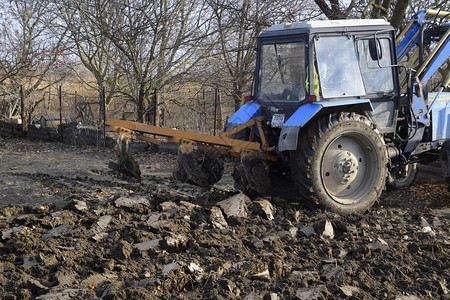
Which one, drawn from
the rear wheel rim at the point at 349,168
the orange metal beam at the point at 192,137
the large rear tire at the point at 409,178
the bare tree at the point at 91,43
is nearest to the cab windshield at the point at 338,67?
the rear wheel rim at the point at 349,168

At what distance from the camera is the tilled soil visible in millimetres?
3748

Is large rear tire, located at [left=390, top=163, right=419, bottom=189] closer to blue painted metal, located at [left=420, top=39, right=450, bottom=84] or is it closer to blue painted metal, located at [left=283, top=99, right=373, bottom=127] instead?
blue painted metal, located at [left=420, top=39, right=450, bottom=84]

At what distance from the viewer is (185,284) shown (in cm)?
384

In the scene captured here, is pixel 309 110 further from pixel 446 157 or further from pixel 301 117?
pixel 446 157

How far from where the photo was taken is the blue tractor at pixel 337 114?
598 cm

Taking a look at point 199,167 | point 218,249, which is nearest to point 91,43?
point 199,167

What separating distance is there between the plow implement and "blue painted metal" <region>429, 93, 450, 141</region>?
8.17 feet

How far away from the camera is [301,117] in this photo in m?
5.75

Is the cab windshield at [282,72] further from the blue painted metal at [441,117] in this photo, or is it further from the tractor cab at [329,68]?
the blue painted metal at [441,117]

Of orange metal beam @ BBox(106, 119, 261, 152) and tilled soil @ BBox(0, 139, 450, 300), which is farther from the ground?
orange metal beam @ BBox(106, 119, 261, 152)

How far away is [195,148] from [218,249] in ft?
7.16

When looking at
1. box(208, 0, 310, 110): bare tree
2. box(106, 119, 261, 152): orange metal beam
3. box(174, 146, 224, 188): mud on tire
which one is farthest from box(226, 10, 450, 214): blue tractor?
box(208, 0, 310, 110): bare tree

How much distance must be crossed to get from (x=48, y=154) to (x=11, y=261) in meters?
8.50

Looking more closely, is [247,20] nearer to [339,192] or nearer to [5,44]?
[339,192]
